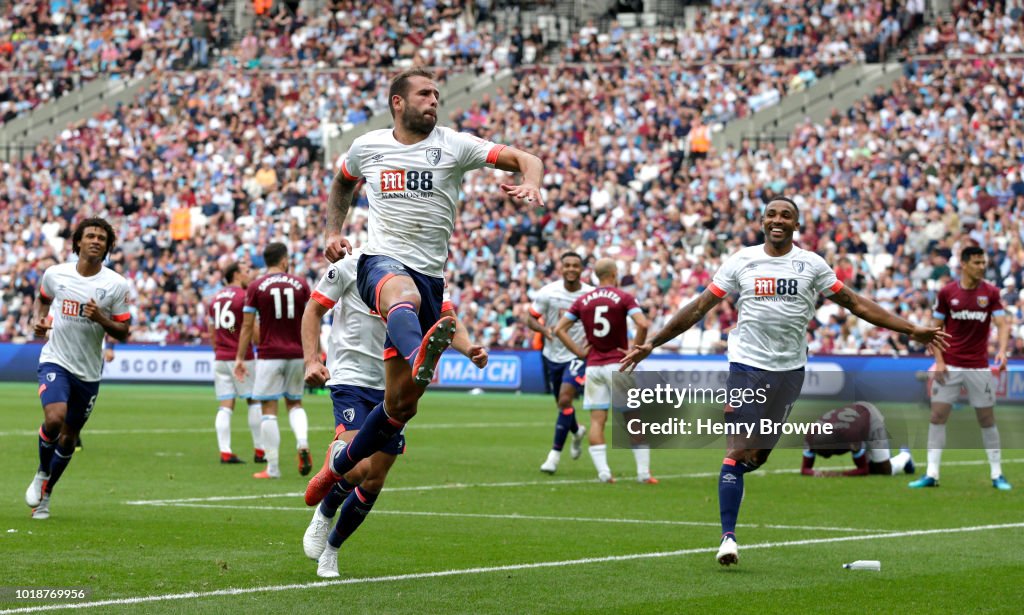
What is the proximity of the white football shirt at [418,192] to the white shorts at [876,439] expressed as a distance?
35.4 feet

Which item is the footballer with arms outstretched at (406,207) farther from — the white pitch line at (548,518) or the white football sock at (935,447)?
the white football sock at (935,447)

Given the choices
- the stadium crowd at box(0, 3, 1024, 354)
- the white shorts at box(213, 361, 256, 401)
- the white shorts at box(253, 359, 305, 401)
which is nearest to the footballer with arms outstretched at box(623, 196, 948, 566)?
the white shorts at box(253, 359, 305, 401)

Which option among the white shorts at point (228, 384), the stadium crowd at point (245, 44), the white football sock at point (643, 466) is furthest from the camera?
the stadium crowd at point (245, 44)

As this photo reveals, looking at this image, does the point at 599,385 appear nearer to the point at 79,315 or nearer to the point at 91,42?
the point at 79,315

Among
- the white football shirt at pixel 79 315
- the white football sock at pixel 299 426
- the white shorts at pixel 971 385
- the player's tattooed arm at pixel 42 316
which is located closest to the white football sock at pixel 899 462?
the white shorts at pixel 971 385

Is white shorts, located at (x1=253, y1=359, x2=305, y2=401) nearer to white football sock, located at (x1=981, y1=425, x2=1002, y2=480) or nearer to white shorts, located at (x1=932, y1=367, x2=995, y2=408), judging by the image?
white shorts, located at (x1=932, y1=367, x2=995, y2=408)

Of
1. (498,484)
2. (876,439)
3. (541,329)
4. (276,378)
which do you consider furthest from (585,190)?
(498,484)

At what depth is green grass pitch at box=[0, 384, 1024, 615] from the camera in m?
9.12

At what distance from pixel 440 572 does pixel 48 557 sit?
104 inches

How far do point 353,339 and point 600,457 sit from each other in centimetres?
766

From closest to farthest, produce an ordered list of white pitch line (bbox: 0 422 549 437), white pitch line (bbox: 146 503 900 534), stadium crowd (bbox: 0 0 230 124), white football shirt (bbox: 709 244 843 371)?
white football shirt (bbox: 709 244 843 371) → white pitch line (bbox: 146 503 900 534) → white pitch line (bbox: 0 422 549 437) → stadium crowd (bbox: 0 0 230 124)

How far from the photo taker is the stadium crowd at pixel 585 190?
3444cm

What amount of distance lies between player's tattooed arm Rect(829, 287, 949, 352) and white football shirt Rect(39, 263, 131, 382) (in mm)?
5904

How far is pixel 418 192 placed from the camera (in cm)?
950
